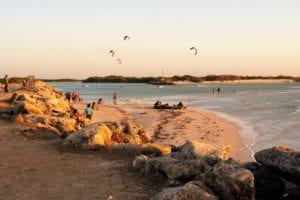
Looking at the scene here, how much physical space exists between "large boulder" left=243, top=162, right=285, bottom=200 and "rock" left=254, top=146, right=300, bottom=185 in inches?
6.8

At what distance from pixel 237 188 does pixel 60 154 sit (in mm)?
6347

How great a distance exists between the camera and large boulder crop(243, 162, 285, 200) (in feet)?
31.8

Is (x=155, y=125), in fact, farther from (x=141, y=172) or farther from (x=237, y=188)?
(x=237, y=188)

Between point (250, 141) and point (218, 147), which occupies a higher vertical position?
point (218, 147)

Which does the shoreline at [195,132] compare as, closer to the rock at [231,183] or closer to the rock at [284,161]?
the rock at [284,161]

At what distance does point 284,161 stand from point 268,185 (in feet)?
2.09

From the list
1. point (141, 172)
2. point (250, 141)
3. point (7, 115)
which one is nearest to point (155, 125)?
point (250, 141)

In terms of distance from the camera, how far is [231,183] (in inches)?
342

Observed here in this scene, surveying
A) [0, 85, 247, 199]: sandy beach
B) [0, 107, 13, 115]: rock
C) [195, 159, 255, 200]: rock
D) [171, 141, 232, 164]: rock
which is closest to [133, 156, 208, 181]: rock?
[0, 85, 247, 199]: sandy beach

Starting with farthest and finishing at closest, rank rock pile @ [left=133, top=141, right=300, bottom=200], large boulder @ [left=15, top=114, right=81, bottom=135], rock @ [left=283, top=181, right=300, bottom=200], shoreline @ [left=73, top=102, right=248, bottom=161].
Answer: shoreline @ [left=73, top=102, right=248, bottom=161] → large boulder @ [left=15, top=114, right=81, bottom=135] → rock @ [left=283, top=181, right=300, bottom=200] → rock pile @ [left=133, top=141, right=300, bottom=200]

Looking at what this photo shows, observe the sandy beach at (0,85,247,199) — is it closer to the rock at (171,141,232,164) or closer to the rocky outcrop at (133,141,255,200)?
the rocky outcrop at (133,141,255,200)

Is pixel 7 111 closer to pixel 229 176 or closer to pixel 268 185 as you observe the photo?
pixel 268 185

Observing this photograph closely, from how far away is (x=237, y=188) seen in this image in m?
8.63

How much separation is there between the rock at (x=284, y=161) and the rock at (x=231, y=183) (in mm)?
1246
